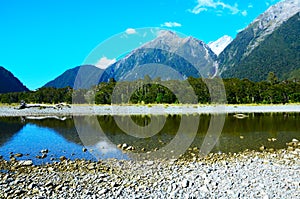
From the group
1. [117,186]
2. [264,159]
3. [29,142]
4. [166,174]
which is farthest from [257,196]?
[29,142]

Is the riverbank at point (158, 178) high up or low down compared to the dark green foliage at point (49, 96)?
down

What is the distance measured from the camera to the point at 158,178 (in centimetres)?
944

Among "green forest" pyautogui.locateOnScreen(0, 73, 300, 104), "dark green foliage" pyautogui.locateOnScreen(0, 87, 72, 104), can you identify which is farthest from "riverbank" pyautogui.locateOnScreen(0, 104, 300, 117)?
"dark green foliage" pyautogui.locateOnScreen(0, 87, 72, 104)

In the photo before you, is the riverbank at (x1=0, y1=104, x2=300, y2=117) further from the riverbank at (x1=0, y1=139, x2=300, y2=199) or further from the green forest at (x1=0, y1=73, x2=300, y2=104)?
the riverbank at (x1=0, y1=139, x2=300, y2=199)

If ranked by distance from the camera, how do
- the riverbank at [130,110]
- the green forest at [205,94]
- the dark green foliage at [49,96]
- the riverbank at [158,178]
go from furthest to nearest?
1. the dark green foliage at [49,96]
2. the green forest at [205,94]
3. the riverbank at [130,110]
4. the riverbank at [158,178]

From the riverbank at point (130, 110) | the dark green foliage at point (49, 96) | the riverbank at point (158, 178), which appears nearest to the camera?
the riverbank at point (158, 178)

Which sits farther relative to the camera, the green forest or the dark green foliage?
the dark green foliage

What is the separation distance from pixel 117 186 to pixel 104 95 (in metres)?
61.0

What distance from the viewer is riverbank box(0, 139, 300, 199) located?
7.99 meters

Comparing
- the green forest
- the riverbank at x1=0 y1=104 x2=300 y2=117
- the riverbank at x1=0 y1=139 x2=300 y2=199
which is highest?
the green forest

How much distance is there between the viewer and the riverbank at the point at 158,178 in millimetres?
7988

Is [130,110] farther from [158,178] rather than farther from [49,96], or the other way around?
[49,96]

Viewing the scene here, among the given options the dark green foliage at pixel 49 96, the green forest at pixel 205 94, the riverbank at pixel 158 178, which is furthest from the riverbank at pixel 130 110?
the riverbank at pixel 158 178

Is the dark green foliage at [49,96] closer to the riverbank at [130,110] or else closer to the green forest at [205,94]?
the green forest at [205,94]
